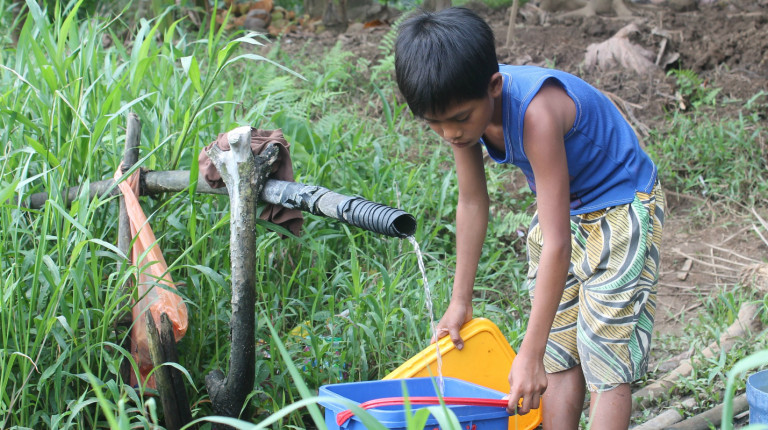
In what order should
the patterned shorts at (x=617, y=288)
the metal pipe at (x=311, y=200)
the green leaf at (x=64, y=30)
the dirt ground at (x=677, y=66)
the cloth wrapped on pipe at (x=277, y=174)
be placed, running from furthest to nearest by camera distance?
1. the dirt ground at (x=677, y=66)
2. the green leaf at (x=64, y=30)
3. the cloth wrapped on pipe at (x=277, y=174)
4. the patterned shorts at (x=617, y=288)
5. the metal pipe at (x=311, y=200)

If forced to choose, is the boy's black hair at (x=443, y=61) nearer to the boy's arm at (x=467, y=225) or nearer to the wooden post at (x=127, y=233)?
the boy's arm at (x=467, y=225)

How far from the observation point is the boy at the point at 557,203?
183 cm

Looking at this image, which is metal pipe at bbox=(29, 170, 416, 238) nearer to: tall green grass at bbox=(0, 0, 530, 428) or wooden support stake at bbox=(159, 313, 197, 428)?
tall green grass at bbox=(0, 0, 530, 428)

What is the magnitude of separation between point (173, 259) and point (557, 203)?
1.51 meters

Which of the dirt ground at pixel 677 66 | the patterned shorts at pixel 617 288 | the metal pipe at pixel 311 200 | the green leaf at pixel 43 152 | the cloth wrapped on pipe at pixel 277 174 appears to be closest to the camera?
the metal pipe at pixel 311 200

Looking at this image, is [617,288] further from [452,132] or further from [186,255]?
[186,255]

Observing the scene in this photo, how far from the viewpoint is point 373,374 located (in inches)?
103

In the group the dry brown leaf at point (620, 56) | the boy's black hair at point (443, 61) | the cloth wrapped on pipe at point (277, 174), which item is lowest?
the dry brown leaf at point (620, 56)

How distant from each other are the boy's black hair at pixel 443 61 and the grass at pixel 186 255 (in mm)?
627

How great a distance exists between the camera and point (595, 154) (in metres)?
2.06

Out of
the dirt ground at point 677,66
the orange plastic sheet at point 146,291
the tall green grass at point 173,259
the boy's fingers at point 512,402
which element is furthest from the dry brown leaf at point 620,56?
the boy's fingers at point 512,402

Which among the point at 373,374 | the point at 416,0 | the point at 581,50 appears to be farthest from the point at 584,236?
the point at 416,0

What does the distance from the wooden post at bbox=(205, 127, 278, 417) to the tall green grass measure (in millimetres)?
101

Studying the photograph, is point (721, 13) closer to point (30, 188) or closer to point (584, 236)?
point (584, 236)
